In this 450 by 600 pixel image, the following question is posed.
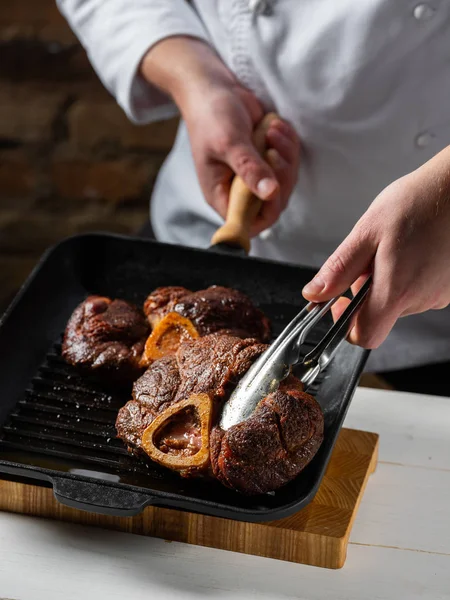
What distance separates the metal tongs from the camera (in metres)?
1.17

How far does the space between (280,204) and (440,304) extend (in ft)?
1.70

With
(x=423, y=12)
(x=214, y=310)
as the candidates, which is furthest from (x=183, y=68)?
(x=214, y=310)

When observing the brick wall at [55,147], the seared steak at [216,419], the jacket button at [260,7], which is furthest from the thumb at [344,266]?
the brick wall at [55,147]

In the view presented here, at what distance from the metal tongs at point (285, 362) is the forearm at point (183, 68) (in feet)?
2.24

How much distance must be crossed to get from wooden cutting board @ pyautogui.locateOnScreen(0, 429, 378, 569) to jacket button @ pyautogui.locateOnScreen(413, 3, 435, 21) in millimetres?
800

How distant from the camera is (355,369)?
125 centimetres

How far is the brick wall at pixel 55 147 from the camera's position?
2.87 metres

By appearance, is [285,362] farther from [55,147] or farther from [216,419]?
[55,147]

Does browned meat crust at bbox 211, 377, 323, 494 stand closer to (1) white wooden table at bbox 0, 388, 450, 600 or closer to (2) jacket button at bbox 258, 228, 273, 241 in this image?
(1) white wooden table at bbox 0, 388, 450, 600

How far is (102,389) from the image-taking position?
136 cm

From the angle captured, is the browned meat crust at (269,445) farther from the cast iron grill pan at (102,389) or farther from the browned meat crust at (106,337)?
the browned meat crust at (106,337)

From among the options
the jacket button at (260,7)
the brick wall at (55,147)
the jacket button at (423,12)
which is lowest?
the brick wall at (55,147)

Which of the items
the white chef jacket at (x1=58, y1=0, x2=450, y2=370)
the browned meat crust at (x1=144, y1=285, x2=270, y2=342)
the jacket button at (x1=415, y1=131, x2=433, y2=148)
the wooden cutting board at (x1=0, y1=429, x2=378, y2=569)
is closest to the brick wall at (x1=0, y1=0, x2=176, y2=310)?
the white chef jacket at (x1=58, y1=0, x2=450, y2=370)

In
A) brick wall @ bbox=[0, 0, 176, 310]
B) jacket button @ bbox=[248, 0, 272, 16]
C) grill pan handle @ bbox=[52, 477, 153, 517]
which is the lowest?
brick wall @ bbox=[0, 0, 176, 310]
